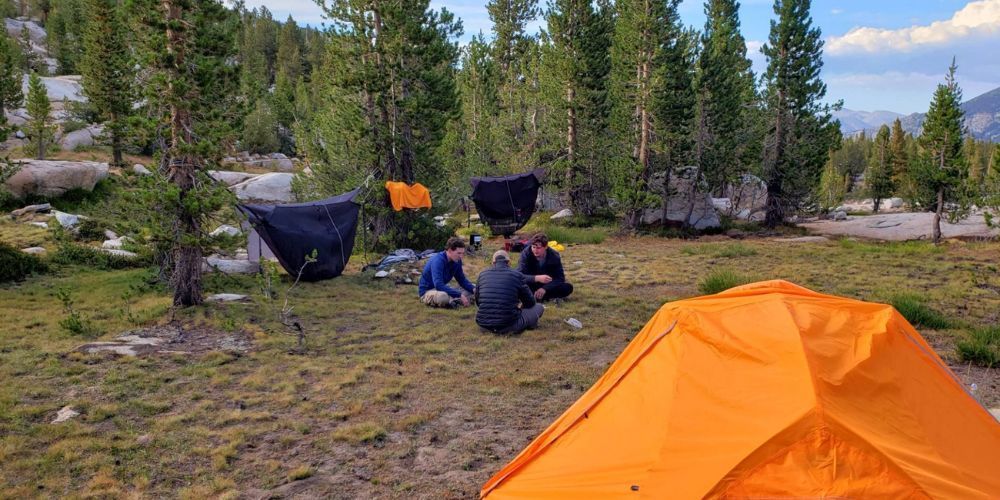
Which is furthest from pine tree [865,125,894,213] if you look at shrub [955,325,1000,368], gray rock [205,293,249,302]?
gray rock [205,293,249,302]

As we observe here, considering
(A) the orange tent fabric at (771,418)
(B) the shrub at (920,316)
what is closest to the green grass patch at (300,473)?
(A) the orange tent fabric at (771,418)

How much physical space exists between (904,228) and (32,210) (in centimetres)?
3031

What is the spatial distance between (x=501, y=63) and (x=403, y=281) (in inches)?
1057

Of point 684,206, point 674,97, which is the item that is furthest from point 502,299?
point 684,206

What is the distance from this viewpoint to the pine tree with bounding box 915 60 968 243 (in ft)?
62.0

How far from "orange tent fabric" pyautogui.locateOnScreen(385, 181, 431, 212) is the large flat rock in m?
16.5

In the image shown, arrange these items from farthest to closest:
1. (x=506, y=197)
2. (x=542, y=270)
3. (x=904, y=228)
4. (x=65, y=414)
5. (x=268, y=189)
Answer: (x=268, y=189)
(x=904, y=228)
(x=506, y=197)
(x=542, y=270)
(x=65, y=414)

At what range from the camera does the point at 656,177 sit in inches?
920

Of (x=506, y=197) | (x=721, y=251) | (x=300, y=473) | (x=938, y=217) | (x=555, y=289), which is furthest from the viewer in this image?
(x=938, y=217)

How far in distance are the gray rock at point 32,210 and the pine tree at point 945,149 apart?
28.4m

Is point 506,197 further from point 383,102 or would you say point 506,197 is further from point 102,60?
point 102,60

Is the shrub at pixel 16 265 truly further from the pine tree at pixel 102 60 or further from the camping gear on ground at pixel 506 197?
the pine tree at pixel 102 60

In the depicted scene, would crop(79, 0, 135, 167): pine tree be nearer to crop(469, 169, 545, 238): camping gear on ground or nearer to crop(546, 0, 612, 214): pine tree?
crop(469, 169, 545, 238): camping gear on ground

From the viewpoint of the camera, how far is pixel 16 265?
11.7 meters
